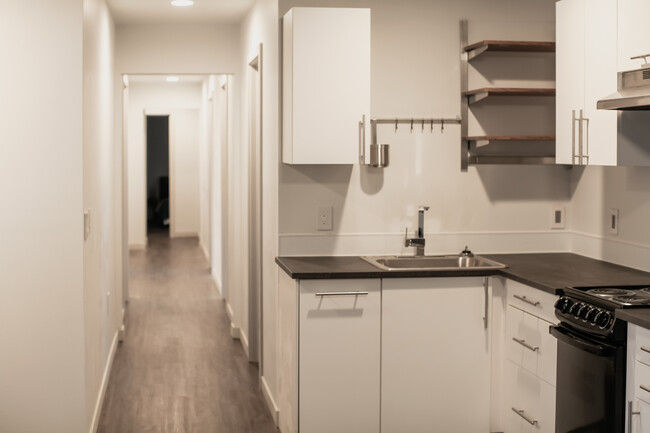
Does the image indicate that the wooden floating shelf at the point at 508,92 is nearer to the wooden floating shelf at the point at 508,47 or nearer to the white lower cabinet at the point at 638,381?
the wooden floating shelf at the point at 508,47

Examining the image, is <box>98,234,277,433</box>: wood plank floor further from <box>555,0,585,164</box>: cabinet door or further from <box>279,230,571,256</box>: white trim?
<box>555,0,585,164</box>: cabinet door

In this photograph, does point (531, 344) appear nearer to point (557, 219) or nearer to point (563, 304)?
point (563, 304)

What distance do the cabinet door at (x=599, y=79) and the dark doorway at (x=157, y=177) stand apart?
12.1 meters

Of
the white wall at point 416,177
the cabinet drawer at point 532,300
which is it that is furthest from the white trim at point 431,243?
the cabinet drawer at point 532,300

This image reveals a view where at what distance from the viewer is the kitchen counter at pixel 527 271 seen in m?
3.52

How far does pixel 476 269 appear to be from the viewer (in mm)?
3854

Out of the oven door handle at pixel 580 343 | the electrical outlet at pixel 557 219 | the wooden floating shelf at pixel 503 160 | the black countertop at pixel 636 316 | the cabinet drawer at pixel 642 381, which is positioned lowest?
the cabinet drawer at pixel 642 381

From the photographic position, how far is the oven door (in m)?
2.83

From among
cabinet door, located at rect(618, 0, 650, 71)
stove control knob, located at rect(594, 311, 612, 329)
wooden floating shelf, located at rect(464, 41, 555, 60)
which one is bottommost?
stove control knob, located at rect(594, 311, 612, 329)

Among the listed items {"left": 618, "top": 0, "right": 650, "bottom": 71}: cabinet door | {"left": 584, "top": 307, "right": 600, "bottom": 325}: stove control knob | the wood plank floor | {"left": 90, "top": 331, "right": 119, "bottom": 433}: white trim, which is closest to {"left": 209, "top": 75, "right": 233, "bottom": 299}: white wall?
the wood plank floor

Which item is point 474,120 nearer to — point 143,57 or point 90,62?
point 90,62

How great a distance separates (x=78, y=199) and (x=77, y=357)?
0.70 m

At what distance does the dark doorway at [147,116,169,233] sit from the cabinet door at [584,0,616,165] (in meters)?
12.1

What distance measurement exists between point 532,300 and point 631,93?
100 centimetres
